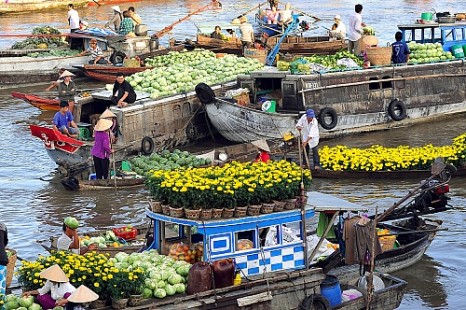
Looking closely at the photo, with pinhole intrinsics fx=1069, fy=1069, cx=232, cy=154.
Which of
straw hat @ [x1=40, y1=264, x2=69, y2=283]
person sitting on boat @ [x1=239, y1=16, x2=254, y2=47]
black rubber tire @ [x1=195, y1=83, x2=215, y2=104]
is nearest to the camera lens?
straw hat @ [x1=40, y1=264, x2=69, y2=283]

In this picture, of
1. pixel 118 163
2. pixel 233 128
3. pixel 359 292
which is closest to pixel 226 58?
pixel 233 128

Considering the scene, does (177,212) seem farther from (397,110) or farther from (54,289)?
(397,110)

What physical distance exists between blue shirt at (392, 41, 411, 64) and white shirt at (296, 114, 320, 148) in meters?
5.75

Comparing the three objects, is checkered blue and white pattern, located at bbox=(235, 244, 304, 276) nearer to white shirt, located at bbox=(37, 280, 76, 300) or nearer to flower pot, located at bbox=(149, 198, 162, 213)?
flower pot, located at bbox=(149, 198, 162, 213)

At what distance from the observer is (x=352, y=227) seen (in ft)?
42.9

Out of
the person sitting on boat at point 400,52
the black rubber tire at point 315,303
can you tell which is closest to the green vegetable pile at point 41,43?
the person sitting on boat at point 400,52

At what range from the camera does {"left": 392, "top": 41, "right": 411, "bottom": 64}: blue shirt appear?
24.5m

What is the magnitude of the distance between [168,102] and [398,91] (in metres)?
5.41

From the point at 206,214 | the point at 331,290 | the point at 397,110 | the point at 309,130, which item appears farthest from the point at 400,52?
the point at 206,214

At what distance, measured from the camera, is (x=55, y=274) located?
11312 millimetres

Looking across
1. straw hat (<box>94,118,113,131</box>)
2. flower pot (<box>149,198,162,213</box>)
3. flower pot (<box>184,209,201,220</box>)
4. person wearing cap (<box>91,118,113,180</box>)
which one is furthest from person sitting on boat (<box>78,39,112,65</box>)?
flower pot (<box>184,209,201,220</box>)

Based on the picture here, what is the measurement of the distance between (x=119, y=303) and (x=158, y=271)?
27.9 inches

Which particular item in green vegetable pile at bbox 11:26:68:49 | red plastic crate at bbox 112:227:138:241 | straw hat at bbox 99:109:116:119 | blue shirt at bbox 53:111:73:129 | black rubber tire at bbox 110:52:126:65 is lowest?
red plastic crate at bbox 112:227:138:241

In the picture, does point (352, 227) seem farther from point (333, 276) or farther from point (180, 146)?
point (180, 146)
